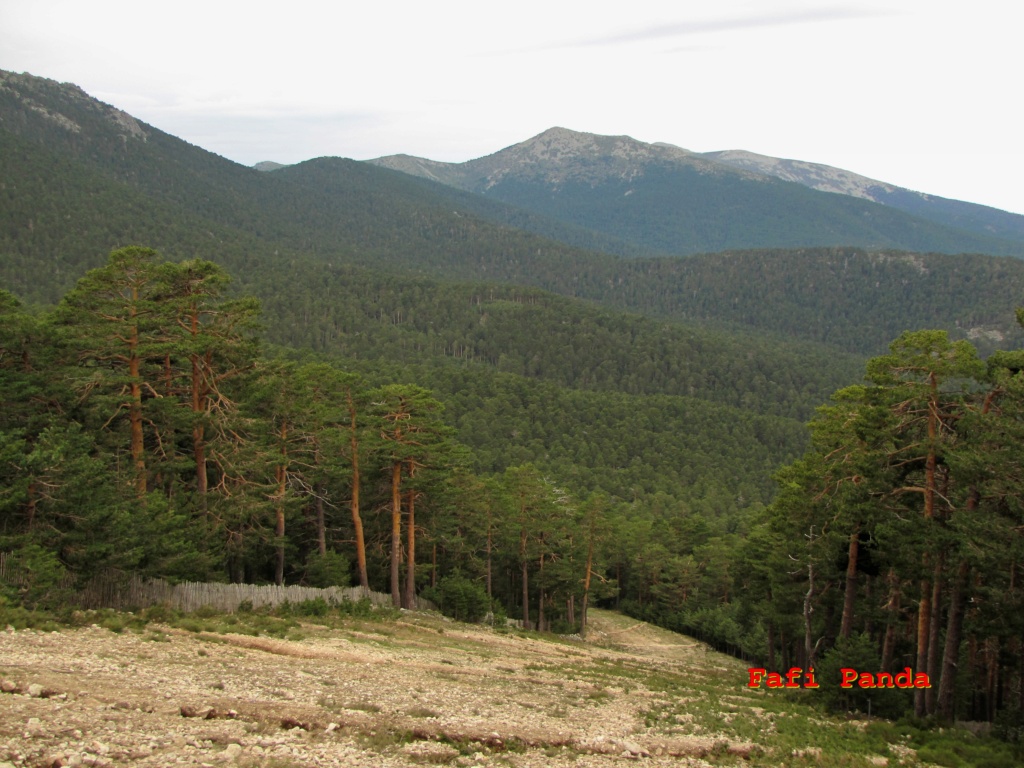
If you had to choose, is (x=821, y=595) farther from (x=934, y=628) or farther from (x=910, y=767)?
(x=910, y=767)

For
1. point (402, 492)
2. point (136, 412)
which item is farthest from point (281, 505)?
point (136, 412)

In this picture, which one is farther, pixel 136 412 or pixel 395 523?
pixel 395 523

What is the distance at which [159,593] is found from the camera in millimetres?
20125

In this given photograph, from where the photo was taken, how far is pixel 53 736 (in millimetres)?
9602

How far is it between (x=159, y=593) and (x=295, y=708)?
9.59m

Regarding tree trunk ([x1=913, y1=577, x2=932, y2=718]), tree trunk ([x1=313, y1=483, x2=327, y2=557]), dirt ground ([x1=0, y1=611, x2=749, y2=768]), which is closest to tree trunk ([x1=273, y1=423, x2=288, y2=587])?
tree trunk ([x1=313, y1=483, x2=327, y2=557])

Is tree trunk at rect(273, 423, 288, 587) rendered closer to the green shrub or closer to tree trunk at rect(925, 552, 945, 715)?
the green shrub

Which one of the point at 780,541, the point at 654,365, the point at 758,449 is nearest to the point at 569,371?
the point at 654,365

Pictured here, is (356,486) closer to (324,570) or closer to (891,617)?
(324,570)

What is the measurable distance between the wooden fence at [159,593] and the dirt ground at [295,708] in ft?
7.68

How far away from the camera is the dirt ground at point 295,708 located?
32.8 feet

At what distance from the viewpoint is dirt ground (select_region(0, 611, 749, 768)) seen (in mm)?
10000

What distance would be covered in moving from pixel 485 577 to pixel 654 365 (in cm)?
15115

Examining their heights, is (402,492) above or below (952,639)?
above
